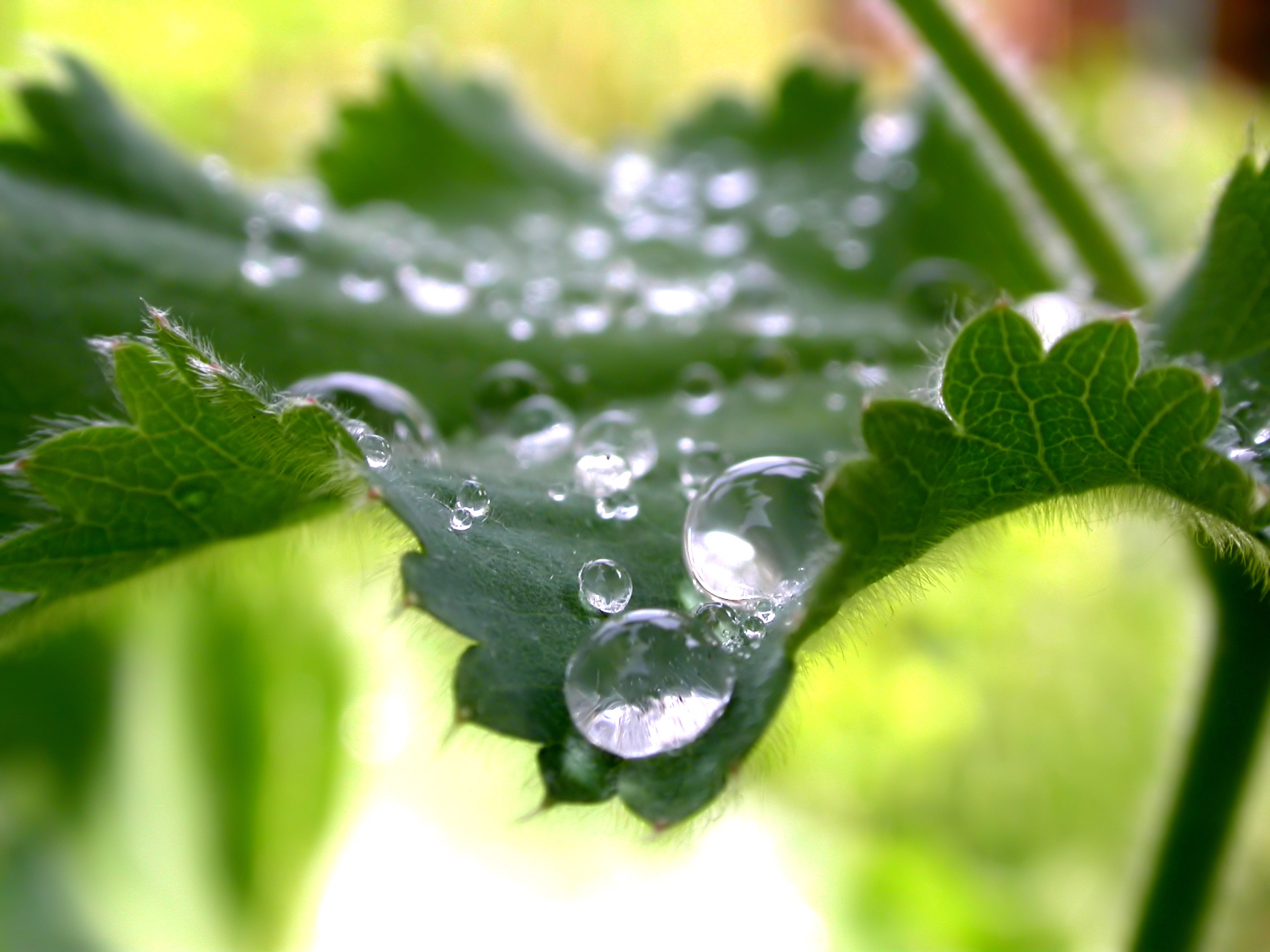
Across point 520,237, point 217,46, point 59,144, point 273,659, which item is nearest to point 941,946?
point 273,659

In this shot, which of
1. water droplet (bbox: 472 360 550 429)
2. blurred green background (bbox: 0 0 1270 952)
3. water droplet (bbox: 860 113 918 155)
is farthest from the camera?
blurred green background (bbox: 0 0 1270 952)

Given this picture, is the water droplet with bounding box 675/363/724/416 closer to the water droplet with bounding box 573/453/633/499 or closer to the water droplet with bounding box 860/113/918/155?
the water droplet with bounding box 573/453/633/499

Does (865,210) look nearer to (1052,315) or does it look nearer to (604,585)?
(1052,315)

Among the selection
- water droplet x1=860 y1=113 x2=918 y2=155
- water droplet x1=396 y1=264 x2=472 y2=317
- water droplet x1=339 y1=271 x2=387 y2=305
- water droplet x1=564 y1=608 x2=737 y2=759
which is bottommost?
water droplet x1=564 y1=608 x2=737 y2=759

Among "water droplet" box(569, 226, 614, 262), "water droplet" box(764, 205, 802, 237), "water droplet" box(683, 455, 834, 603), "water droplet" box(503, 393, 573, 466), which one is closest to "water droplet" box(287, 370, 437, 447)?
"water droplet" box(503, 393, 573, 466)

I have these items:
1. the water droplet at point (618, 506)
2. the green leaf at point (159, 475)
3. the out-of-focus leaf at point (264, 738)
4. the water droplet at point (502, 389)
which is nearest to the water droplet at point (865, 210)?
the water droplet at point (502, 389)

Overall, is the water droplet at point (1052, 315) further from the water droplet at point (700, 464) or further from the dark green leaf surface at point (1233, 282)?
the water droplet at point (700, 464)
